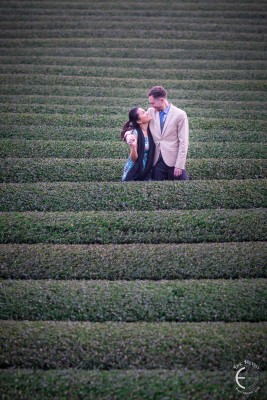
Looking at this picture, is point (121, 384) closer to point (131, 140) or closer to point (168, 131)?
point (131, 140)

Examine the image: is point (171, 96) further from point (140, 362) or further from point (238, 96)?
point (140, 362)

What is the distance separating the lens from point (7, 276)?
533 cm

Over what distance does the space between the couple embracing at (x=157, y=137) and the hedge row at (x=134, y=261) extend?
59.6 inches

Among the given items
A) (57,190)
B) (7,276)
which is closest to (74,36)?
(57,190)

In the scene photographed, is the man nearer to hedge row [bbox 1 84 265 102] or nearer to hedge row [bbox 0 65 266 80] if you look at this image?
hedge row [bbox 1 84 265 102]

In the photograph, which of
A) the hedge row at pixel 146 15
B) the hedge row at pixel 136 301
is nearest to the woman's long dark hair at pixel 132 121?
the hedge row at pixel 136 301

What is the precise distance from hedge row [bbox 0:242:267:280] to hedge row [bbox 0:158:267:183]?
1.86 m

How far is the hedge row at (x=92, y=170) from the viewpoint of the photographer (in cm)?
732

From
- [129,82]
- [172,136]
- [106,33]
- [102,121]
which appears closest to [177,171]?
[172,136]

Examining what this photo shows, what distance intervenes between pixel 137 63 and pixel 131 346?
9.19m

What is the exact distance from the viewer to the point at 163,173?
23.1 feet

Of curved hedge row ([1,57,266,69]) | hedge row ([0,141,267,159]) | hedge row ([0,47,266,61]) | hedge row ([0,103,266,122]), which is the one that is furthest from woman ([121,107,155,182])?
hedge row ([0,47,266,61])

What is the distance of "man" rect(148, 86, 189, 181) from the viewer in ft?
21.4

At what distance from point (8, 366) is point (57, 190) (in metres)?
3.06
